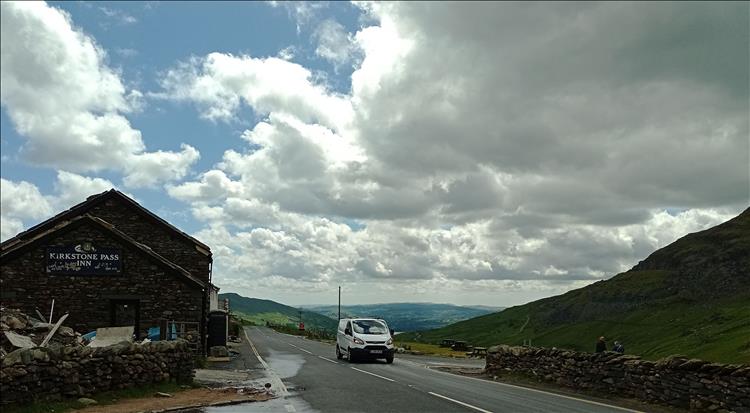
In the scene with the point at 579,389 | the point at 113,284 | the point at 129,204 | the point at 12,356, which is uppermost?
the point at 129,204

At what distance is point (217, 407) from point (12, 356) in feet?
13.9

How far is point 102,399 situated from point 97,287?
579 inches

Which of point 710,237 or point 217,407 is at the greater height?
point 710,237

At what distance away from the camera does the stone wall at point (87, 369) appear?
494 inches

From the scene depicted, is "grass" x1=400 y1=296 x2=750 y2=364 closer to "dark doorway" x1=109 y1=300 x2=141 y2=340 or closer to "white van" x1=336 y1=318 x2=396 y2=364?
"white van" x1=336 y1=318 x2=396 y2=364

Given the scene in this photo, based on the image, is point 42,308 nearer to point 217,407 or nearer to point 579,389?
point 217,407

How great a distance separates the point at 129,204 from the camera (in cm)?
3572

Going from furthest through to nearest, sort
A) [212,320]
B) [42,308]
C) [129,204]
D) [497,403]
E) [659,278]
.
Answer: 1. [659,278]
2. [129,204]
3. [212,320]
4. [42,308]
5. [497,403]

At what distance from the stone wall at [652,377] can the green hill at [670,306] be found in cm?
3166

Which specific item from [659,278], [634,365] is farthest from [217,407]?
[659,278]

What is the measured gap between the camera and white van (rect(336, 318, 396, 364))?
29.6 metres

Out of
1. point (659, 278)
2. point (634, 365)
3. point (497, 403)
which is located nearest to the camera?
point (497, 403)

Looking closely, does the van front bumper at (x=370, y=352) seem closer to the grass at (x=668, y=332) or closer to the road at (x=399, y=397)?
the road at (x=399, y=397)

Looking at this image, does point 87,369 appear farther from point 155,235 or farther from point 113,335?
point 155,235
